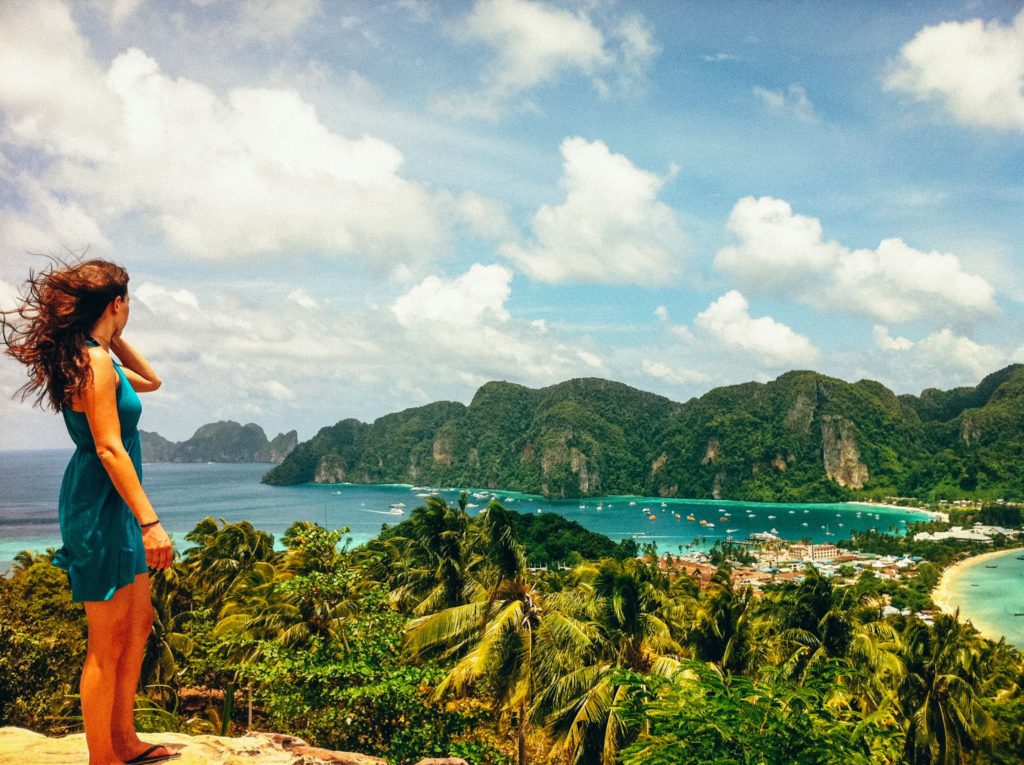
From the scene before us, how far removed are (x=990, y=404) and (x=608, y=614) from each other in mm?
192808

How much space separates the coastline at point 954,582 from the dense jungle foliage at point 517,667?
39.7 metres

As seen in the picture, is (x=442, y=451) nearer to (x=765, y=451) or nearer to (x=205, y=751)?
(x=765, y=451)

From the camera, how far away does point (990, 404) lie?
6284 inches

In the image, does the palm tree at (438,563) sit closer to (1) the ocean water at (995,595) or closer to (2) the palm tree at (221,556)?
(2) the palm tree at (221,556)

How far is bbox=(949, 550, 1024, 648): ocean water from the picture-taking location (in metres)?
50.4

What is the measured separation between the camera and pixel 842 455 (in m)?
159

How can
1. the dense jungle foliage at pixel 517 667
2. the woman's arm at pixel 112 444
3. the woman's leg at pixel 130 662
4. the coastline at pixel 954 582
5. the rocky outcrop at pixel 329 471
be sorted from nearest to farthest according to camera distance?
the woman's arm at pixel 112 444 → the woman's leg at pixel 130 662 → the dense jungle foliage at pixel 517 667 → the coastline at pixel 954 582 → the rocky outcrop at pixel 329 471

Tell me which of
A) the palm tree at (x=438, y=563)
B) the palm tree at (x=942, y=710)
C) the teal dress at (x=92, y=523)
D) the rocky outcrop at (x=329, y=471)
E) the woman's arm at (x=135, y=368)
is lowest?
the rocky outcrop at (x=329, y=471)

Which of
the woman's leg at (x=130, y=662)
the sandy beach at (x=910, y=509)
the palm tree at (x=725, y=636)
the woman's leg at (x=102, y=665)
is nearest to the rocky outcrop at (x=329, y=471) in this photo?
the sandy beach at (x=910, y=509)

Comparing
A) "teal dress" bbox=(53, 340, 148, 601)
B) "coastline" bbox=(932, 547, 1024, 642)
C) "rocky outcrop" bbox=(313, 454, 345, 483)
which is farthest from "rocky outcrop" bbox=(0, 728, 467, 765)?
"rocky outcrop" bbox=(313, 454, 345, 483)

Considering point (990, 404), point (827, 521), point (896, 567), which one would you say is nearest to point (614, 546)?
point (896, 567)

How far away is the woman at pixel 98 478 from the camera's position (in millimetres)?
2930

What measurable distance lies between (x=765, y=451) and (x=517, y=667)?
173m

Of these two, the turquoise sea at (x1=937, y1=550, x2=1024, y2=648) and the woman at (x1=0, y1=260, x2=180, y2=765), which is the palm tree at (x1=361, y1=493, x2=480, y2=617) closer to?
the woman at (x1=0, y1=260, x2=180, y2=765)
